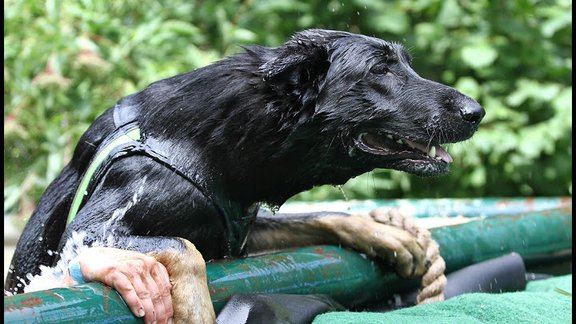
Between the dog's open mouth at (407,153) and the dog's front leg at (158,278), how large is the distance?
621mm

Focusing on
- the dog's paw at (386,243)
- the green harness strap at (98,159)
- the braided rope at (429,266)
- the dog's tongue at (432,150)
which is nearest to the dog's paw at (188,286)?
the green harness strap at (98,159)

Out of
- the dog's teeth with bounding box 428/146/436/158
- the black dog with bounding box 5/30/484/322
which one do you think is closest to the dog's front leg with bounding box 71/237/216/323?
the black dog with bounding box 5/30/484/322

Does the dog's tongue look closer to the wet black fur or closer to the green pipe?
the wet black fur

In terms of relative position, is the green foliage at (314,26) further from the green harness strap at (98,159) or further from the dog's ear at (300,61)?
A: the dog's ear at (300,61)

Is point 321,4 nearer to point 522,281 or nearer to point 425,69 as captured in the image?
point 425,69

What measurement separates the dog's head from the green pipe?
1.04ft

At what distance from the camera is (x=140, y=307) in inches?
73.9

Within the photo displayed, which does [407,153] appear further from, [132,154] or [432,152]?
[132,154]

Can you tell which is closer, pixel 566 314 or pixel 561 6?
pixel 566 314

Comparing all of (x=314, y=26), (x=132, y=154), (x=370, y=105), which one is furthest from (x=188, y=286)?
(x=314, y=26)

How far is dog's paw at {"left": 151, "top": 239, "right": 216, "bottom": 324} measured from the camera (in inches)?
76.4

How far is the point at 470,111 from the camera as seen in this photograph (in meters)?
2.36

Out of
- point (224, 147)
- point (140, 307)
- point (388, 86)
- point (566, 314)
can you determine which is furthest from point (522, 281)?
point (140, 307)

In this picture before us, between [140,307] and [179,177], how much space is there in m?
0.49
